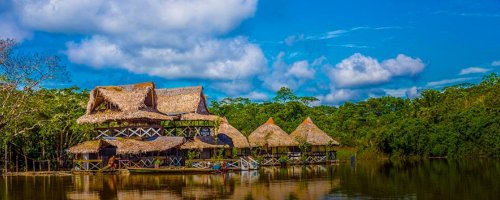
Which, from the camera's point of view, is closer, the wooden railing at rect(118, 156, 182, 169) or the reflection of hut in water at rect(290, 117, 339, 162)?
the wooden railing at rect(118, 156, 182, 169)

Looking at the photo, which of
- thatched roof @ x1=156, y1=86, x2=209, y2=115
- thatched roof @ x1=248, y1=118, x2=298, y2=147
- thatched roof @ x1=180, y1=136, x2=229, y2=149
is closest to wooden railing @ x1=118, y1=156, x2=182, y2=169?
thatched roof @ x1=180, y1=136, x2=229, y2=149

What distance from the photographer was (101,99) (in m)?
33.8

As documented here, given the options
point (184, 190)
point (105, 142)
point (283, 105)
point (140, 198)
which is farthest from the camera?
point (283, 105)

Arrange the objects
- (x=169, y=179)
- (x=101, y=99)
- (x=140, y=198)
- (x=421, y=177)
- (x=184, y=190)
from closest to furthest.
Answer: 1. (x=140, y=198)
2. (x=184, y=190)
3. (x=421, y=177)
4. (x=169, y=179)
5. (x=101, y=99)

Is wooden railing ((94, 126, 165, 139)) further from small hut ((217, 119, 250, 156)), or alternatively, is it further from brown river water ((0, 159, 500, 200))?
brown river water ((0, 159, 500, 200))

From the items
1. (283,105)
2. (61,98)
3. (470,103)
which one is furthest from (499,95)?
(61,98)

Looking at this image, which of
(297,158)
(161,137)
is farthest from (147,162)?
(297,158)

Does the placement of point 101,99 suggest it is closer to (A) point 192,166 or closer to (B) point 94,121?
(B) point 94,121

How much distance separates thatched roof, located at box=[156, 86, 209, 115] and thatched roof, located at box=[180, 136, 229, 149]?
1.83 m

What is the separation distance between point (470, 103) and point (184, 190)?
33.6 meters

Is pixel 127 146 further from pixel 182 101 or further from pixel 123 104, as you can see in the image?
pixel 182 101

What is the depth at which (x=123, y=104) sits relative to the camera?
32.5m

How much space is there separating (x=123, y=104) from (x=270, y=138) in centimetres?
968

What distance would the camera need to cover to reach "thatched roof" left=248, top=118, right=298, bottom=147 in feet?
122
